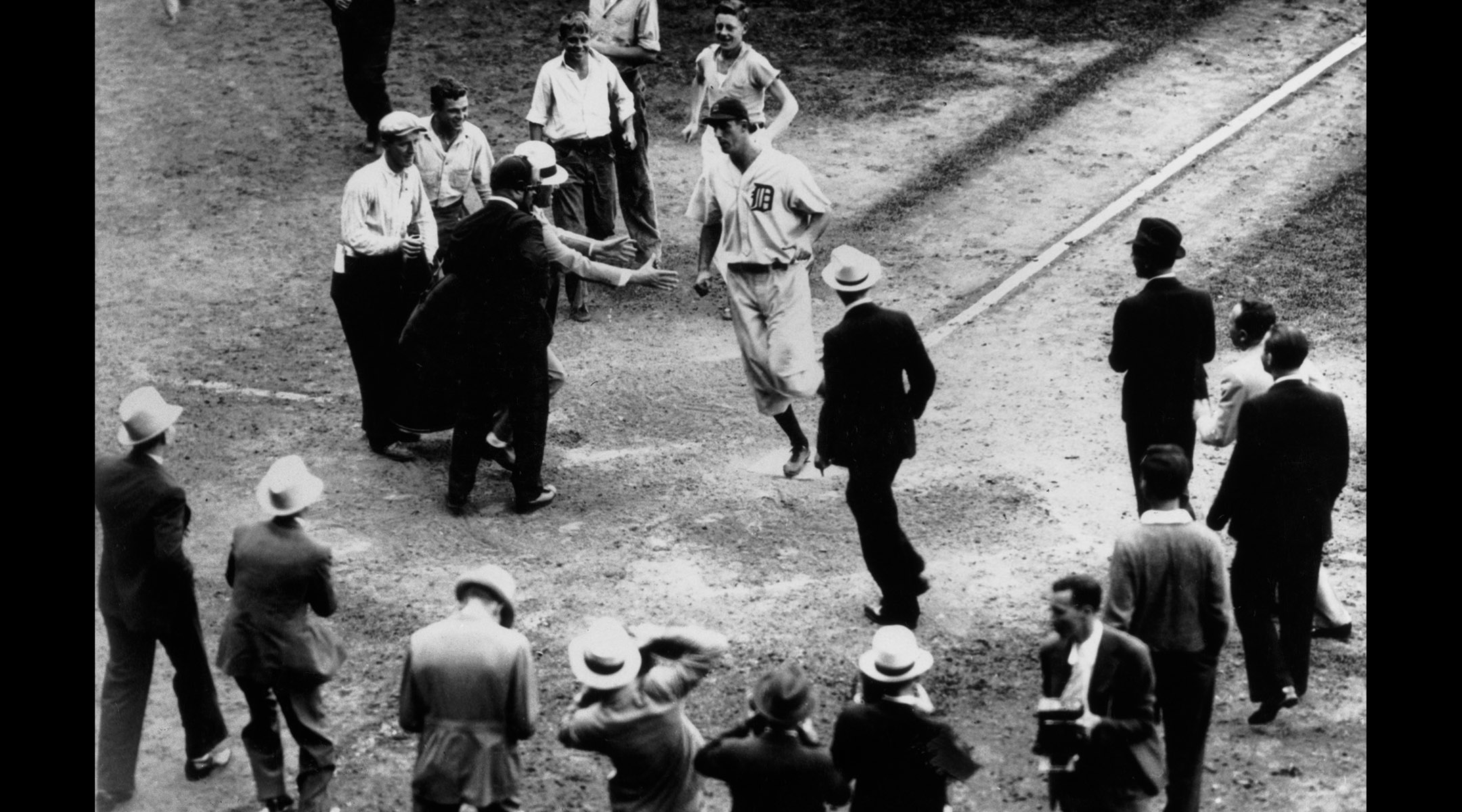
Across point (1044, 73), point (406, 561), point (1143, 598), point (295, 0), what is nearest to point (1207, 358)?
point (1143, 598)

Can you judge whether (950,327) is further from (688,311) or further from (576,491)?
(576,491)

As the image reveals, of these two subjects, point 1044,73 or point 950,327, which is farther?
point 1044,73

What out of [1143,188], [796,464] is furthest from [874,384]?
[1143,188]

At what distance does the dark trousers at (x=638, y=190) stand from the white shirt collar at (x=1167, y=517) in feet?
22.4

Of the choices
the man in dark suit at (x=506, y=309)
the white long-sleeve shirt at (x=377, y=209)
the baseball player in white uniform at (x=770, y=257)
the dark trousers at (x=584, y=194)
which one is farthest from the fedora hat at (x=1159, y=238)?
the dark trousers at (x=584, y=194)

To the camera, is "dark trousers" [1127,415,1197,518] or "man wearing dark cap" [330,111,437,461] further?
"man wearing dark cap" [330,111,437,461]

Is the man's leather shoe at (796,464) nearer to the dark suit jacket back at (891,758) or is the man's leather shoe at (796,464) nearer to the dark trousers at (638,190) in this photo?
the dark trousers at (638,190)

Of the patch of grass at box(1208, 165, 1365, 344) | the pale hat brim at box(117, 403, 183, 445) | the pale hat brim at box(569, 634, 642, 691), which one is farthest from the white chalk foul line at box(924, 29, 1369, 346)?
the pale hat brim at box(117, 403, 183, 445)

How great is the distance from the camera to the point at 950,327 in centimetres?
1254

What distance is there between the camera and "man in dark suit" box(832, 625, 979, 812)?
21.6ft

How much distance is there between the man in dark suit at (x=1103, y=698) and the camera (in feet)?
22.2

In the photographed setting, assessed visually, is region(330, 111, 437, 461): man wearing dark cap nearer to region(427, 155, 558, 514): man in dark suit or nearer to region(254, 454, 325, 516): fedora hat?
A: region(427, 155, 558, 514): man in dark suit

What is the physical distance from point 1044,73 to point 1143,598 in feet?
34.0

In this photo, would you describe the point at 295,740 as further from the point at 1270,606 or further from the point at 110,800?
the point at 1270,606
